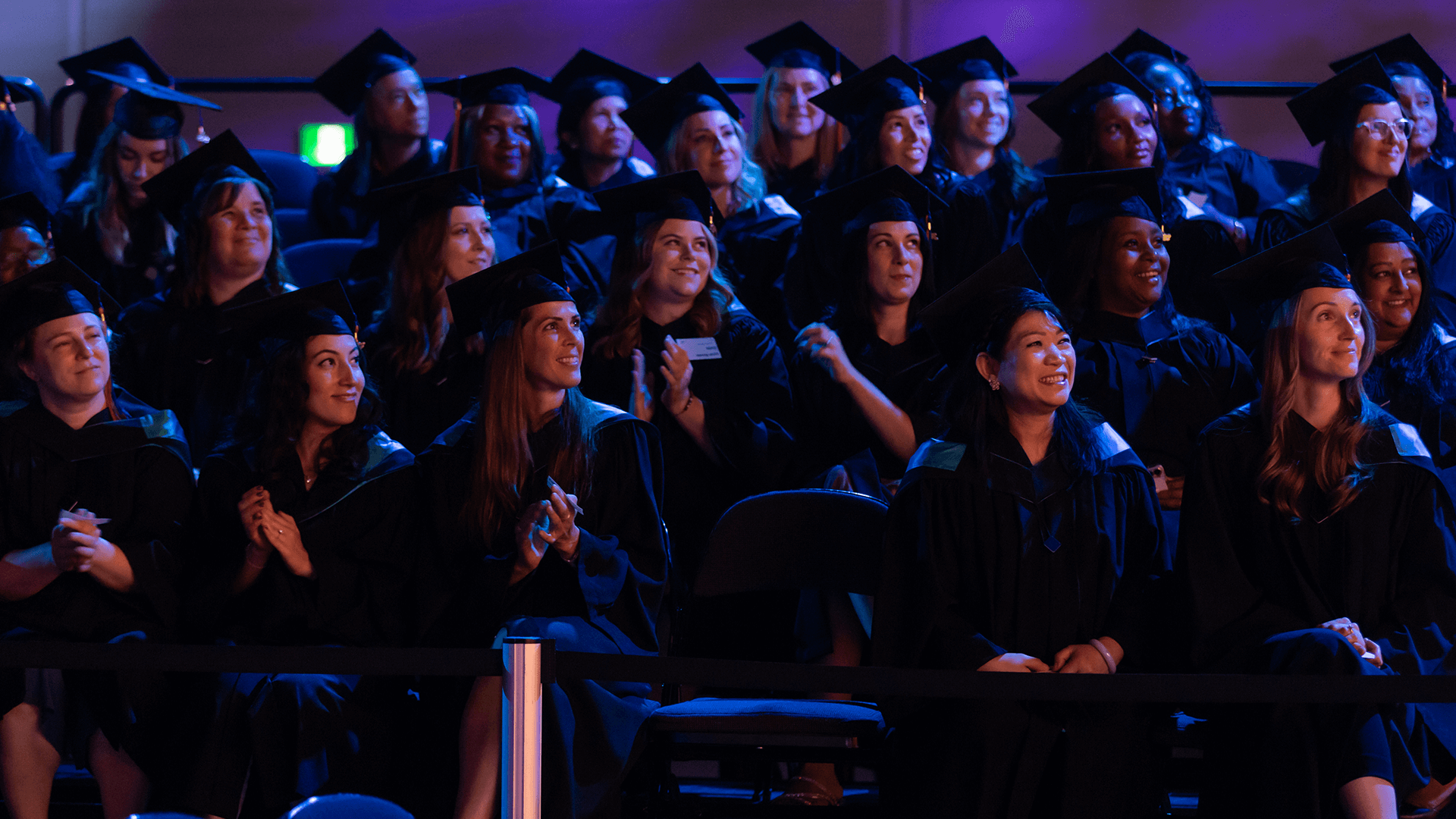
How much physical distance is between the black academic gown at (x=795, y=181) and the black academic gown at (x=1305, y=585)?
8.06 ft

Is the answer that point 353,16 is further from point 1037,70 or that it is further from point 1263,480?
point 1263,480

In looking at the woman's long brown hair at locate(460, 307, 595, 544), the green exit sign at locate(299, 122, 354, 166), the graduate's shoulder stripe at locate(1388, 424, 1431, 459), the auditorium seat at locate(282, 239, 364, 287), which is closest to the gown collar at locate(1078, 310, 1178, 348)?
the graduate's shoulder stripe at locate(1388, 424, 1431, 459)

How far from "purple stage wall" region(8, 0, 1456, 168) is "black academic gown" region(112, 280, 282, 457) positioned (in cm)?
299

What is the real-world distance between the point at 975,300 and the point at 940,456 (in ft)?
1.44

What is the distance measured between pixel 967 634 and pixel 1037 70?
467 centimetres

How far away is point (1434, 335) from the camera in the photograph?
13.5 ft

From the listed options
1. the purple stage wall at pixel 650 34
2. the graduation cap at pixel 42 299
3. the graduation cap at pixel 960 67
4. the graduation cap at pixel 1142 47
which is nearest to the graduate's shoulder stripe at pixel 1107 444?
the graduation cap at pixel 960 67

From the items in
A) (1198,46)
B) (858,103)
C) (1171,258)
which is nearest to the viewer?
(1171,258)

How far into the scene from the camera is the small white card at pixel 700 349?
4371 millimetres

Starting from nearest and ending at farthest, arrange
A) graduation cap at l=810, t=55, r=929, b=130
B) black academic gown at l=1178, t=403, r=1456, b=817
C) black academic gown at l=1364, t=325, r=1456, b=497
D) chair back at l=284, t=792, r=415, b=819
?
chair back at l=284, t=792, r=415, b=819, black academic gown at l=1178, t=403, r=1456, b=817, black academic gown at l=1364, t=325, r=1456, b=497, graduation cap at l=810, t=55, r=929, b=130

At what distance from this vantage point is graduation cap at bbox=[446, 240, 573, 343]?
12.6 ft

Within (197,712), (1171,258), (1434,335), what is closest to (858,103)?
(1171,258)

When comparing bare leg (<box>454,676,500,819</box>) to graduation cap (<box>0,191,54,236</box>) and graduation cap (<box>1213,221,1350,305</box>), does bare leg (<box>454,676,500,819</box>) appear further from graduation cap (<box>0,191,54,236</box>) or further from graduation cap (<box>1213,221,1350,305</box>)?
graduation cap (<box>0,191,54,236</box>)

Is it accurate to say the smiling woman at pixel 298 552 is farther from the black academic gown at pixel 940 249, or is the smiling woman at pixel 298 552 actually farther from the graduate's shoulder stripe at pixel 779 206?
the graduate's shoulder stripe at pixel 779 206
